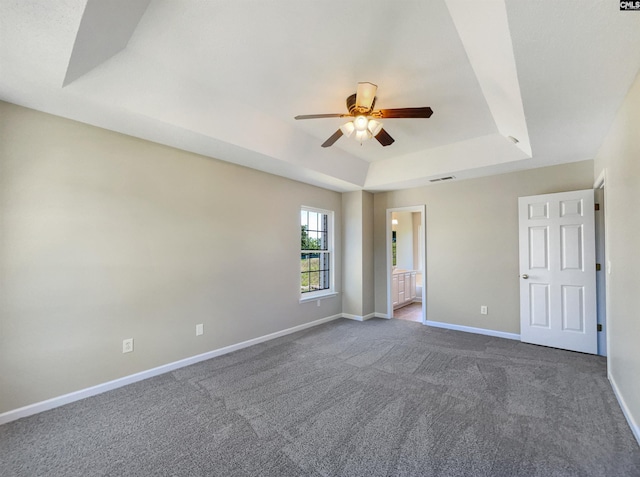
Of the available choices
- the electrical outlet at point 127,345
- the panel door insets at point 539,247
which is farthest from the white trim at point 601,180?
the electrical outlet at point 127,345

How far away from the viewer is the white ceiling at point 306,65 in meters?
1.51

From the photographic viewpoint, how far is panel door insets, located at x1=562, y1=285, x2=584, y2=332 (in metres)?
3.49

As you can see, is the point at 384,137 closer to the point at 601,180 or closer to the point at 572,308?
the point at 601,180

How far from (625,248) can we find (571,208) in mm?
1721

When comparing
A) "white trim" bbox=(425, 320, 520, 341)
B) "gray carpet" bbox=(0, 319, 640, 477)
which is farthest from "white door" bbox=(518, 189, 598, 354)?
"gray carpet" bbox=(0, 319, 640, 477)

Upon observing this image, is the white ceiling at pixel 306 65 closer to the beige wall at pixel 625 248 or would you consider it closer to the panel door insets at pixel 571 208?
the beige wall at pixel 625 248

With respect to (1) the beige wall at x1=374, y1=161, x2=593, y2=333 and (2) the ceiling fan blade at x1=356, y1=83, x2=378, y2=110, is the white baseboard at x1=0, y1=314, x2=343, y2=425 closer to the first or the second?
(1) the beige wall at x1=374, y1=161, x2=593, y2=333

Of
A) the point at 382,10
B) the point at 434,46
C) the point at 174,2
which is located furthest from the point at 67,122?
the point at 434,46

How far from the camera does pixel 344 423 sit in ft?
6.97

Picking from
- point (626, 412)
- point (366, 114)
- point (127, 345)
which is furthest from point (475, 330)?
point (127, 345)

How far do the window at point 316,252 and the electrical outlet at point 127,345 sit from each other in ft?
7.94

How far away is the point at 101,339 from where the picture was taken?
2588mm

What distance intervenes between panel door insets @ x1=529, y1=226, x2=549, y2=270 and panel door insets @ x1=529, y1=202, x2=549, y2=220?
0.49 feet

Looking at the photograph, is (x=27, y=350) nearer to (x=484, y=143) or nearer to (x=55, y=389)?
(x=55, y=389)
